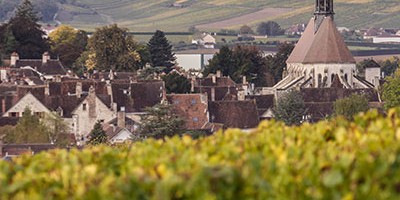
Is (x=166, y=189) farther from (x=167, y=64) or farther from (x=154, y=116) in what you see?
(x=167, y=64)

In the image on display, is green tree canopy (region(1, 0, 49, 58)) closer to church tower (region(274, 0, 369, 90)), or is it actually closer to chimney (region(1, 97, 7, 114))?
church tower (region(274, 0, 369, 90))

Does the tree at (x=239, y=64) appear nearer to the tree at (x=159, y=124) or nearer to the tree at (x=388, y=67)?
the tree at (x=388, y=67)

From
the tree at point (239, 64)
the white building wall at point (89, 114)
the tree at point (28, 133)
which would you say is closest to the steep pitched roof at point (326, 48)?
the tree at point (239, 64)

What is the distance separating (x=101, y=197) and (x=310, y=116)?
3386 inches

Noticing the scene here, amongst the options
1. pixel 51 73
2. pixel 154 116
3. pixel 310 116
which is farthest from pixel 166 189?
pixel 51 73

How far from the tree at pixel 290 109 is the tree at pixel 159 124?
1892 centimetres

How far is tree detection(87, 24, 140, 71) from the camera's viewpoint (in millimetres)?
123125

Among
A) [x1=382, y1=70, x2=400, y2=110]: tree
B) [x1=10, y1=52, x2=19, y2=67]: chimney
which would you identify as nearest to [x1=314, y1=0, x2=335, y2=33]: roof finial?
[x1=382, y1=70, x2=400, y2=110]: tree

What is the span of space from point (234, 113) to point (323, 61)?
38322 mm

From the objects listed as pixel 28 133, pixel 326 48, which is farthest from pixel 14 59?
pixel 28 133

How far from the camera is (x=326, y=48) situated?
12950 cm

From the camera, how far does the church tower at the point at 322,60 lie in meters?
126

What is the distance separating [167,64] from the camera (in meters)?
142

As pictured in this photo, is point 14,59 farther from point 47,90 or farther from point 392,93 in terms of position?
point 392,93
